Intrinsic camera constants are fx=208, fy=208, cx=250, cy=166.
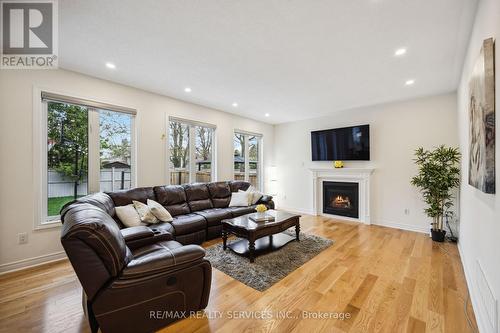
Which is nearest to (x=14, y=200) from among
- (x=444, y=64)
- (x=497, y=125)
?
(x=497, y=125)

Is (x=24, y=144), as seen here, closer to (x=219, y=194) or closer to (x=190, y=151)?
(x=190, y=151)

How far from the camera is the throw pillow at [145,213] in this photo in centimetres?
301

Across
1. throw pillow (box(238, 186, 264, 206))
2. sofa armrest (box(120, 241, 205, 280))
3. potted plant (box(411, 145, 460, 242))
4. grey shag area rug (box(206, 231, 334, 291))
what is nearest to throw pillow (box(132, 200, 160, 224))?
grey shag area rug (box(206, 231, 334, 291))

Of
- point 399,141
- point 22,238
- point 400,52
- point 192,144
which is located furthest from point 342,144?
point 22,238

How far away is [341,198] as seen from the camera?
513 centimetres

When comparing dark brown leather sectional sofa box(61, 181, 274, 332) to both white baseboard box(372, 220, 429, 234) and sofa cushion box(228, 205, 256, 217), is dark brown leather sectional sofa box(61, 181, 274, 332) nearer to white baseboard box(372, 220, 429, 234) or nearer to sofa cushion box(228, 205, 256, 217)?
sofa cushion box(228, 205, 256, 217)

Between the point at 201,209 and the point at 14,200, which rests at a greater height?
the point at 14,200

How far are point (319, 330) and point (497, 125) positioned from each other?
1.84m

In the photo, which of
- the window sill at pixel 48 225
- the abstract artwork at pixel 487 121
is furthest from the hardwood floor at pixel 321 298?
the abstract artwork at pixel 487 121

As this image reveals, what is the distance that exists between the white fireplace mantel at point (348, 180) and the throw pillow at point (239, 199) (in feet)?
6.84

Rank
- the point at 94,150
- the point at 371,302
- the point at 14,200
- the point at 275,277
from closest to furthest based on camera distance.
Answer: the point at 371,302 → the point at 275,277 → the point at 14,200 → the point at 94,150

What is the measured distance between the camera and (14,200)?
2.60 m

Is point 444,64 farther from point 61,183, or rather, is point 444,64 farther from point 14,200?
point 14,200

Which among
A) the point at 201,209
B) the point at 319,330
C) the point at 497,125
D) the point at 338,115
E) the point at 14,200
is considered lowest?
the point at 319,330
